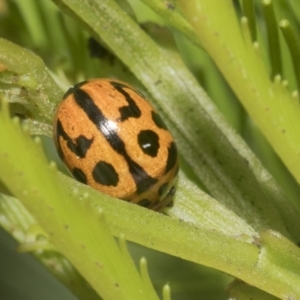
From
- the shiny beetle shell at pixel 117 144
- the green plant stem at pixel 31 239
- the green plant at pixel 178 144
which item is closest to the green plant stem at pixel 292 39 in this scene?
the green plant at pixel 178 144

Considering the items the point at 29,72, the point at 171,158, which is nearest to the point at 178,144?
the point at 171,158

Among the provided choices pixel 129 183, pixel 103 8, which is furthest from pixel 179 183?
pixel 103 8

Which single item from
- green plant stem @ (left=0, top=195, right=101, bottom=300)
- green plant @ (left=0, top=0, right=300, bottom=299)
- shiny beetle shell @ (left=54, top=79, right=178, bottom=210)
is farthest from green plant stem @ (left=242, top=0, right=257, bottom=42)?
green plant stem @ (left=0, top=195, right=101, bottom=300)

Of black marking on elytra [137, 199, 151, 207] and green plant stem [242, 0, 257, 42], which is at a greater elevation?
green plant stem [242, 0, 257, 42]

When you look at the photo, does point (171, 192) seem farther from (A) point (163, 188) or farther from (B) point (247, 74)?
(B) point (247, 74)

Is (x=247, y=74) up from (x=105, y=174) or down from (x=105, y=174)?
up

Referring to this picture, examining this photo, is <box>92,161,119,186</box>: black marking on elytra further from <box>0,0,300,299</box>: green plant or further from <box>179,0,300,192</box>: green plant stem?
<box>179,0,300,192</box>: green plant stem
